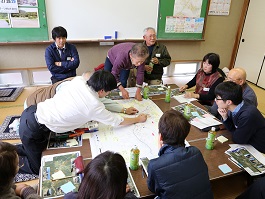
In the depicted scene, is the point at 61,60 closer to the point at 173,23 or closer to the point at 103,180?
the point at 173,23

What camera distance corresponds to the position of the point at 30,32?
3633 millimetres

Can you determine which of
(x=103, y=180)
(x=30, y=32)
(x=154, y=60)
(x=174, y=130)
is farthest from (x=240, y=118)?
(x=30, y=32)

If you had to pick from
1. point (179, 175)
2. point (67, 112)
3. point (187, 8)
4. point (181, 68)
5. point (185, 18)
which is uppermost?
point (187, 8)

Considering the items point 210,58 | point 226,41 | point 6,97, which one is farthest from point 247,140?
point 226,41

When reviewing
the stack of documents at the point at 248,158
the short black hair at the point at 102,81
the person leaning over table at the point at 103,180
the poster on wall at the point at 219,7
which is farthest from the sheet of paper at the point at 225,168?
the poster on wall at the point at 219,7

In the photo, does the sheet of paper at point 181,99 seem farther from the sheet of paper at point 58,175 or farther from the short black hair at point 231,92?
the sheet of paper at point 58,175

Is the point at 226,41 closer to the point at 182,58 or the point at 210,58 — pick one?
the point at 182,58

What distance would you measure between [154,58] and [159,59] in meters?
0.09

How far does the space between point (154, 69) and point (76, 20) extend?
5.64 ft

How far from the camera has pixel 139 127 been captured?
6.22 feet

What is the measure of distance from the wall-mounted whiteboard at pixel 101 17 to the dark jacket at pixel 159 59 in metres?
1.21

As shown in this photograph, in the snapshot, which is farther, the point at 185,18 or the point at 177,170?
the point at 185,18

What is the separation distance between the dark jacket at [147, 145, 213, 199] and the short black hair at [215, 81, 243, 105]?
2.51ft

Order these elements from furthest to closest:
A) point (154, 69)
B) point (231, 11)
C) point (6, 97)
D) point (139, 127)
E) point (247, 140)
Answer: point (231, 11) → point (6, 97) → point (154, 69) → point (139, 127) → point (247, 140)
